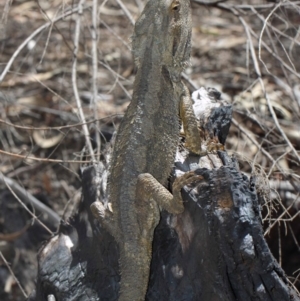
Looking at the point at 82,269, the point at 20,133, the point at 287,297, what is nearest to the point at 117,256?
the point at 82,269

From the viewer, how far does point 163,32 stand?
3.94 meters

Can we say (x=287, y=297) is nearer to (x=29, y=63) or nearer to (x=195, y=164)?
(x=195, y=164)

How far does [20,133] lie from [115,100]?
1.16 meters

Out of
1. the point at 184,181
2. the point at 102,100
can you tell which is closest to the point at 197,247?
the point at 184,181

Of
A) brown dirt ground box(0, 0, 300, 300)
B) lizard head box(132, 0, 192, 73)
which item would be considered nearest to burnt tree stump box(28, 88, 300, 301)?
lizard head box(132, 0, 192, 73)

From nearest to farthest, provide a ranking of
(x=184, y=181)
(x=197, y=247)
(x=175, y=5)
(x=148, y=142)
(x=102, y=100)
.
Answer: (x=197, y=247) → (x=184, y=181) → (x=148, y=142) → (x=175, y=5) → (x=102, y=100)

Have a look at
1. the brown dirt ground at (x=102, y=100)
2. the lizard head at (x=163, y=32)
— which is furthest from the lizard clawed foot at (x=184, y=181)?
the brown dirt ground at (x=102, y=100)

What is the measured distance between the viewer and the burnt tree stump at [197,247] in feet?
9.36

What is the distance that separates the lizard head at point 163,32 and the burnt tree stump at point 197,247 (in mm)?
452

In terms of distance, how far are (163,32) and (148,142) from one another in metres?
0.74

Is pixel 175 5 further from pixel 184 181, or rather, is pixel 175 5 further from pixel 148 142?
pixel 184 181

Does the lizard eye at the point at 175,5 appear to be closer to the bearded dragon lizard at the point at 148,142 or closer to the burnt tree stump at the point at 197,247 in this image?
the bearded dragon lizard at the point at 148,142

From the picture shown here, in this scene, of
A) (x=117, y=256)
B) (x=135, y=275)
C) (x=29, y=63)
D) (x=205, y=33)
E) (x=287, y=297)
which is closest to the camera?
(x=287, y=297)

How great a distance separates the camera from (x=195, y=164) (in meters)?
3.65
